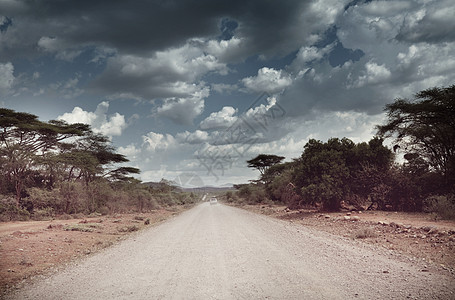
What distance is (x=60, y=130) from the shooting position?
25.5m

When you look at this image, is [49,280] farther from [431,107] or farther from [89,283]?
[431,107]

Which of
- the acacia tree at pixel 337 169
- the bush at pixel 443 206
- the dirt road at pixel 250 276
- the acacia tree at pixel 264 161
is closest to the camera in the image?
the dirt road at pixel 250 276

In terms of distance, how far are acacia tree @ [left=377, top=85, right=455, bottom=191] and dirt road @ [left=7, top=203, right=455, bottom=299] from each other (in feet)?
35.0

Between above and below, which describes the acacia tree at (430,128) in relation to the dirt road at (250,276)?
above

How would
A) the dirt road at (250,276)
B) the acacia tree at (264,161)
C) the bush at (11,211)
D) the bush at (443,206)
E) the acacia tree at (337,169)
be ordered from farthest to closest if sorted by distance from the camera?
the acacia tree at (264,161), the bush at (11,211), the acacia tree at (337,169), the bush at (443,206), the dirt road at (250,276)

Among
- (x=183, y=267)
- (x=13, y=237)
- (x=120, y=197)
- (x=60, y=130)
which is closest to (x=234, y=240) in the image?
(x=183, y=267)

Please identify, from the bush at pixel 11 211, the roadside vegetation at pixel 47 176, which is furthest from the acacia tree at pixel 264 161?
the bush at pixel 11 211

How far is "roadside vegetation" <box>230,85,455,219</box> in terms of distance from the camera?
50.4ft

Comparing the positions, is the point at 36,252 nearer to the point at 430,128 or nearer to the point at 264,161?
the point at 430,128

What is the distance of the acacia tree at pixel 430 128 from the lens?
1469 centimetres

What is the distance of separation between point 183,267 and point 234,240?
399 centimetres

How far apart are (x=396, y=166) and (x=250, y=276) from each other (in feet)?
55.5

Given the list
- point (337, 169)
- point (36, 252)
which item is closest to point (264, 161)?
point (337, 169)

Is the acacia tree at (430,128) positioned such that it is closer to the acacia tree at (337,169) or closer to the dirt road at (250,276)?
the acacia tree at (337,169)
